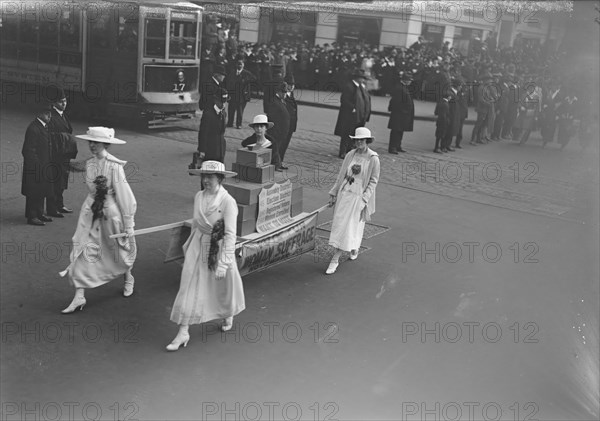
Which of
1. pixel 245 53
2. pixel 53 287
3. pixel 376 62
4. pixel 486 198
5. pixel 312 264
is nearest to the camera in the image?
pixel 53 287

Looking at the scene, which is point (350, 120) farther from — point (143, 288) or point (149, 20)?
point (143, 288)

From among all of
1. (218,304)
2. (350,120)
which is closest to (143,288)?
(218,304)

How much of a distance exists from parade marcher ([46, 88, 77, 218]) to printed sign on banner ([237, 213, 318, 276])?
3212mm

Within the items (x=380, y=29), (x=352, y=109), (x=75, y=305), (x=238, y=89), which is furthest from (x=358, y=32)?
(x=75, y=305)

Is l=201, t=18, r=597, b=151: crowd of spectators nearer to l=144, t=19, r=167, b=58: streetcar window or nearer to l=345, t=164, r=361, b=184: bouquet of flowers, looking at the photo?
l=144, t=19, r=167, b=58: streetcar window

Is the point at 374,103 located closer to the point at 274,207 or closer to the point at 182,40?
the point at 182,40

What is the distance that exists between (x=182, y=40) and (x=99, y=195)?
1023 cm

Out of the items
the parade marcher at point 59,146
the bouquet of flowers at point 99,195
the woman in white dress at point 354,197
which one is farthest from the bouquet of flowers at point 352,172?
the parade marcher at point 59,146

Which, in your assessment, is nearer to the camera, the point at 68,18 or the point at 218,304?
the point at 218,304

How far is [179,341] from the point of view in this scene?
5.98m

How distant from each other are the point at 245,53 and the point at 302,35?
438 centimetres

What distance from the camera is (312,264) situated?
8.46 metres

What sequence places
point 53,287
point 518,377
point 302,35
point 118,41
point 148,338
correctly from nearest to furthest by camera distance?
point 518,377, point 148,338, point 53,287, point 118,41, point 302,35

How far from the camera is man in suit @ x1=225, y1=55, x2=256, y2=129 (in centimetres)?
1683
